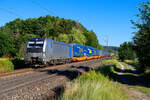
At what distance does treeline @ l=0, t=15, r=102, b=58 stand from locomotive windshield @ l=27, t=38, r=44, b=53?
68.7 feet

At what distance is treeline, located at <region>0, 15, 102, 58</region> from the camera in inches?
2258

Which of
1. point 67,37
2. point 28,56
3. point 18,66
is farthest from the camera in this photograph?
point 67,37

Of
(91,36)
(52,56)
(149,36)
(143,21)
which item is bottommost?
(52,56)

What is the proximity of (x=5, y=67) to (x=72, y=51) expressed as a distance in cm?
1596

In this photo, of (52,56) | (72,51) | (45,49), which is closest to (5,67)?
(45,49)

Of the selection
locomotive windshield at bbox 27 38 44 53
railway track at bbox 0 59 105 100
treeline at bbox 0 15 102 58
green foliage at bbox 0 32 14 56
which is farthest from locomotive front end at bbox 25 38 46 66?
green foliage at bbox 0 32 14 56

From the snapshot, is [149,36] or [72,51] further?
[72,51]

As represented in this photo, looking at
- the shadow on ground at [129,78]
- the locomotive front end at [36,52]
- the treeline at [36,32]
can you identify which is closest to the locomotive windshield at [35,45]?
the locomotive front end at [36,52]

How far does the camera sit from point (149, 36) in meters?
13.0

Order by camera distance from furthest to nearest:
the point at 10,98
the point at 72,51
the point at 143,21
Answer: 1. the point at 72,51
2. the point at 143,21
3. the point at 10,98

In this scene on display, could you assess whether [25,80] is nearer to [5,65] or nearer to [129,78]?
[5,65]

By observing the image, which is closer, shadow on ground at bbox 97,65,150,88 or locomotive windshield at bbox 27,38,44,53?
shadow on ground at bbox 97,65,150,88

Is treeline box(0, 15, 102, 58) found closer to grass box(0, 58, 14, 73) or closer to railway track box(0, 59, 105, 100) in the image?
grass box(0, 58, 14, 73)

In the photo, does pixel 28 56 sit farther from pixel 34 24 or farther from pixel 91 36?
pixel 91 36
